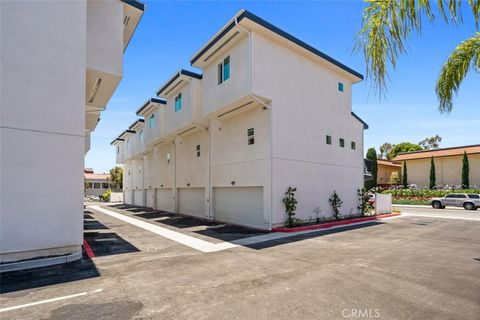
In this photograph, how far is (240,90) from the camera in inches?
543

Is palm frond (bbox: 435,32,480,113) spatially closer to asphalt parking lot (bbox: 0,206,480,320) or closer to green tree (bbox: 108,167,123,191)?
asphalt parking lot (bbox: 0,206,480,320)

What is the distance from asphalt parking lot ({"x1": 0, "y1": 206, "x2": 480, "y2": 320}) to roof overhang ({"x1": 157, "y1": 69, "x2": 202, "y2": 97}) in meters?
12.0

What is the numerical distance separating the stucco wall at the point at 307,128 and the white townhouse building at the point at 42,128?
7593mm

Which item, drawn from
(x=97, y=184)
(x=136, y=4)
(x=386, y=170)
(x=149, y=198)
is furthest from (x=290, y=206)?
(x=97, y=184)

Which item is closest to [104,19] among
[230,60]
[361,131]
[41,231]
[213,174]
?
[230,60]

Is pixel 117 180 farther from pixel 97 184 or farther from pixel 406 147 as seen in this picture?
pixel 406 147

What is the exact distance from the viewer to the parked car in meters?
26.0

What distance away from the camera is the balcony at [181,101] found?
1844 centimetres

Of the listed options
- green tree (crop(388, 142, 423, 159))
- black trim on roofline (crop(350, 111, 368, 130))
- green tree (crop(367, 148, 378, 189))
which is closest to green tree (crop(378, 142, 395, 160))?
green tree (crop(388, 142, 423, 159))

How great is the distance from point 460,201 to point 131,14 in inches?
1258

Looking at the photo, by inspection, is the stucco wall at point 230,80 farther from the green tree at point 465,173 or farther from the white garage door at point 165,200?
the green tree at point 465,173

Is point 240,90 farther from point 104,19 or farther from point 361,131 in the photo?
point 361,131

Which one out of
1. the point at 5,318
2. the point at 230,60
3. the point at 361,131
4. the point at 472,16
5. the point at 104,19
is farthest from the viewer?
the point at 361,131

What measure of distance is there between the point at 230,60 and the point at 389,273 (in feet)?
39.6
